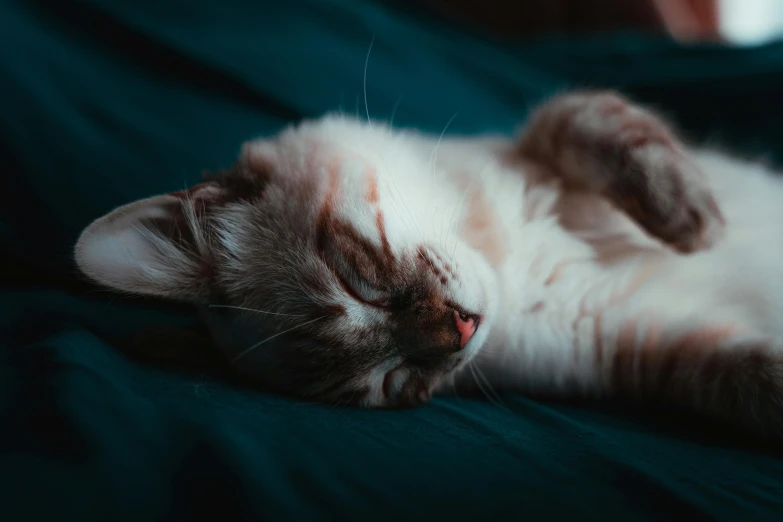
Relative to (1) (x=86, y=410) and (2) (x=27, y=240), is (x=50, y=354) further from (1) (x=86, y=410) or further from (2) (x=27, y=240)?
(2) (x=27, y=240)

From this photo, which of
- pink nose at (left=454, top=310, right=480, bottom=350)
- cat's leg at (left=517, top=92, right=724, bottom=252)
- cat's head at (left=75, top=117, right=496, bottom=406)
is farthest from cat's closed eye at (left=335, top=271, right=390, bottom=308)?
cat's leg at (left=517, top=92, right=724, bottom=252)

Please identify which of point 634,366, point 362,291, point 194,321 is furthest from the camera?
point 194,321

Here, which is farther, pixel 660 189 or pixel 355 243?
pixel 660 189

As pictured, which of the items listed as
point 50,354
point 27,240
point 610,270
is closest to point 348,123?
point 610,270

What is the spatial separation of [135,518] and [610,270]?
3.45ft

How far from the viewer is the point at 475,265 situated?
1.15 meters

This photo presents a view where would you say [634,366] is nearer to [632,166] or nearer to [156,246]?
[632,166]

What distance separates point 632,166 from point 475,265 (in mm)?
438

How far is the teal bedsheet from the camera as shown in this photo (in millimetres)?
770

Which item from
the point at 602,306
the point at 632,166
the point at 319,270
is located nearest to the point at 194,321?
the point at 319,270

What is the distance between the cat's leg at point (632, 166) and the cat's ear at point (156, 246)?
813 millimetres

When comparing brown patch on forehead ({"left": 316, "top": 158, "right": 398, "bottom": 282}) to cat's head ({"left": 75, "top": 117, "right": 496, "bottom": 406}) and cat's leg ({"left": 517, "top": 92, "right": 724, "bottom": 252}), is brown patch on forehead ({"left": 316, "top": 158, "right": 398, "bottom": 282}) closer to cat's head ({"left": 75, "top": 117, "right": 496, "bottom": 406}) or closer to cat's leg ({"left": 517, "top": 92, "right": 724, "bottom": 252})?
cat's head ({"left": 75, "top": 117, "right": 496, "bottom": 406})

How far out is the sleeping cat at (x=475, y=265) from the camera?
1.06 meters

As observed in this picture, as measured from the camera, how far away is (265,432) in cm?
Answer: 89
